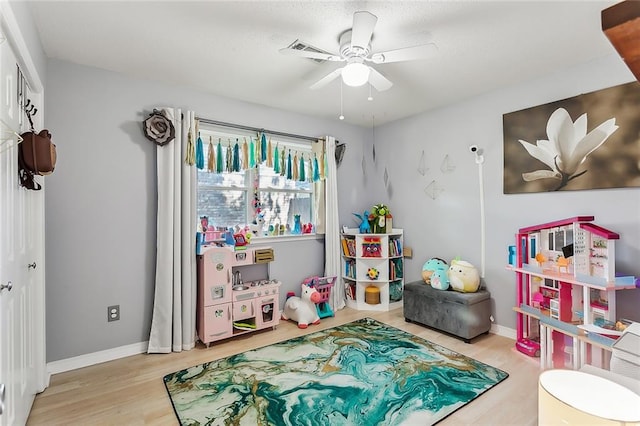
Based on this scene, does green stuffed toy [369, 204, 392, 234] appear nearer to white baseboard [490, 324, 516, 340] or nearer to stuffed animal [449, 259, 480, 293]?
stuffed animal [449, 259, 480, 293]

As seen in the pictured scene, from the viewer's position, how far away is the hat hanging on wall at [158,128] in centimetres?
277

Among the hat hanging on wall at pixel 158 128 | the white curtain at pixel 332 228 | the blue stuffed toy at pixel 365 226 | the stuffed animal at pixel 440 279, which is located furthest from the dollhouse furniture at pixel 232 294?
the stuffed animal at pixel 440 279

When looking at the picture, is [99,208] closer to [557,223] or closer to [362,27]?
[362,27]

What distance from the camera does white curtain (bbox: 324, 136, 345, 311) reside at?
396cm

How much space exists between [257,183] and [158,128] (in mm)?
1157

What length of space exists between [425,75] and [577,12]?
108cm

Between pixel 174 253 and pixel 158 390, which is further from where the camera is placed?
pixel 174 253

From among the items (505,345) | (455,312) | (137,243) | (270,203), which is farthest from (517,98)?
(137,243)

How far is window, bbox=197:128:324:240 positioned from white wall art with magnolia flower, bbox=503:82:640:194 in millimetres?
2134

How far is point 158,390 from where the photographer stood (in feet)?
7.26

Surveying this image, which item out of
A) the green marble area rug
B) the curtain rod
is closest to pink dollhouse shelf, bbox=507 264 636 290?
the green marble area rug

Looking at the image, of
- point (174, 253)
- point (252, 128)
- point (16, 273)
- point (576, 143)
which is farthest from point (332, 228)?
point (16, 273)

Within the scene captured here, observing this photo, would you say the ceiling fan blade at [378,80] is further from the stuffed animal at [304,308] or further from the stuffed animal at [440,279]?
the stuffed animal at [304,308]

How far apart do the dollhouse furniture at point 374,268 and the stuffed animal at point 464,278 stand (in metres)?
0.89
